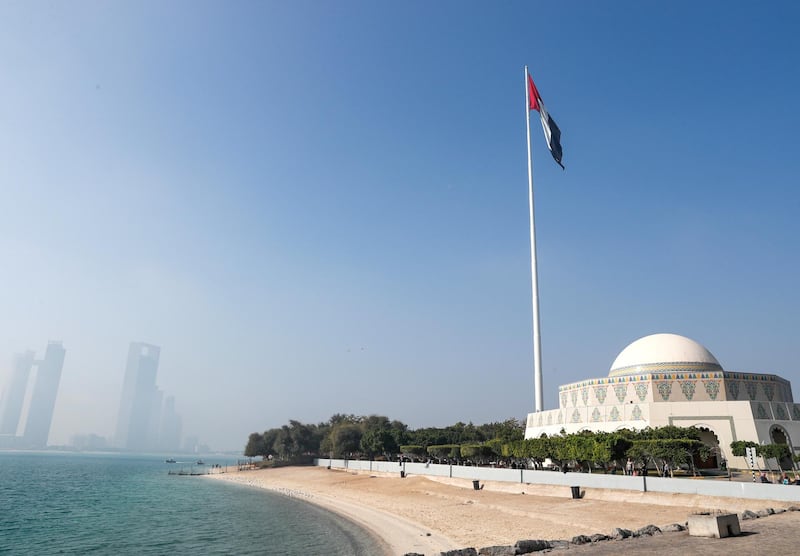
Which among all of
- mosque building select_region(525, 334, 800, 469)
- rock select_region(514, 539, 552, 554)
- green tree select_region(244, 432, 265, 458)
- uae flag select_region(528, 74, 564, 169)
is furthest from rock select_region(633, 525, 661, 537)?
green tree select_region(244, 432, 265, 458)

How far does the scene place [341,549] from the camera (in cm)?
2666

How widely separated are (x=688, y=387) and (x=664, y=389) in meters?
2.20

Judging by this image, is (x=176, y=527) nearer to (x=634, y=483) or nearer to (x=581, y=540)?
(x=581, y=540)

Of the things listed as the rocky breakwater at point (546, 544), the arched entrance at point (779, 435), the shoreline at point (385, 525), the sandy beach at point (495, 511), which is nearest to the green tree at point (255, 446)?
the shoreline at point (385, 525)

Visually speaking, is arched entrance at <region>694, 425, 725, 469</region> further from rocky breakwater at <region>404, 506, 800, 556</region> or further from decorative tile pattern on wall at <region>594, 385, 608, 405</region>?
rocky breakwater at <region>404, 506, 800, 556</region>

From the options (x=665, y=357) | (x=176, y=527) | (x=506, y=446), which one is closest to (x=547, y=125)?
(x=665, y=357)

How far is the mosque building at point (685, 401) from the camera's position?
45531 millimetres

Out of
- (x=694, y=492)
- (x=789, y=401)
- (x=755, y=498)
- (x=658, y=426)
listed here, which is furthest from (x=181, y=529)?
(x=789, y=401)

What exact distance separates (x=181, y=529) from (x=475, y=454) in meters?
32.7

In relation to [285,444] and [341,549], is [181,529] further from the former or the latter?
[285,444]

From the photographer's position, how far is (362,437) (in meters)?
84.8

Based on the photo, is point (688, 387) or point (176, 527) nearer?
point (176, 527)

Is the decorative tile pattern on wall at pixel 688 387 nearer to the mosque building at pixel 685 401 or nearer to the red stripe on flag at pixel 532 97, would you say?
the mosque building at pixel 685 401

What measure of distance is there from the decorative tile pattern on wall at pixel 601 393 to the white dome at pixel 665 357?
9.79 ft
